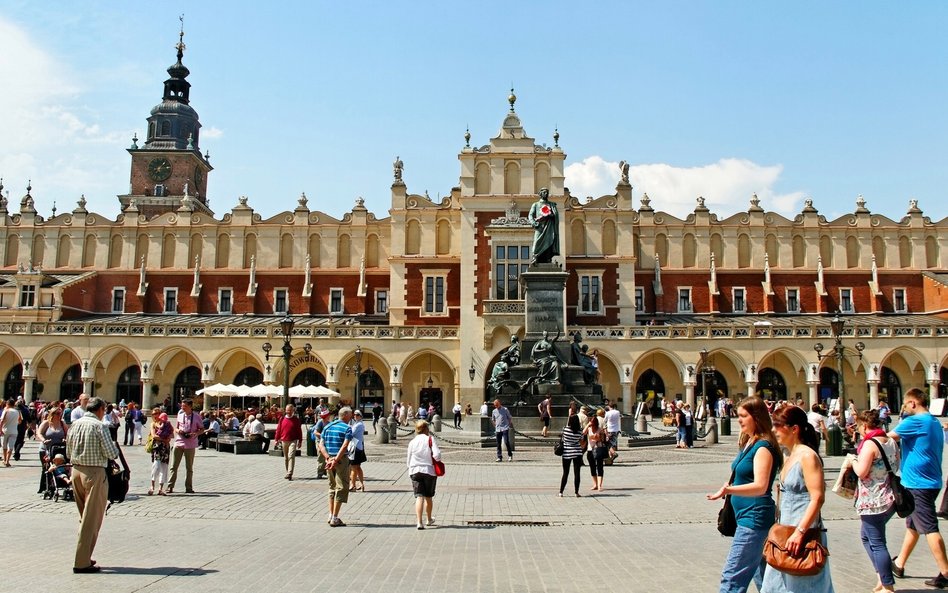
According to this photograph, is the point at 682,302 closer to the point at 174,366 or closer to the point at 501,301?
the point at 501,301

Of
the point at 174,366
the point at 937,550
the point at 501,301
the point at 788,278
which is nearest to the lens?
the point at 937,550

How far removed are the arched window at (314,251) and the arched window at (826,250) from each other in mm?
35323

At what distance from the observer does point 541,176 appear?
49062 millimetres

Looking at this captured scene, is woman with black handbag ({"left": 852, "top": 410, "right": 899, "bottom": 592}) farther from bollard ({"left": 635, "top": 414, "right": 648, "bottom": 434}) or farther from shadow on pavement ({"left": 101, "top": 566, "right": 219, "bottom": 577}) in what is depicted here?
bollard ({"left": 635, "top": 414, "right": 648, "bottom": 434})

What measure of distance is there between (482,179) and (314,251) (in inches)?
545

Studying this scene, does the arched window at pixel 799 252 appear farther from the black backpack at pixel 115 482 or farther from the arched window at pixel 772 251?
the black backpack at pixel 115 482

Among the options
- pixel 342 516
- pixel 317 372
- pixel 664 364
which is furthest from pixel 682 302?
pixel 342 516

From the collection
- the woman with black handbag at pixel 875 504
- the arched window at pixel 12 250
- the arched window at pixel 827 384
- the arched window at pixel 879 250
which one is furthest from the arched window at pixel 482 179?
the woman with black handbag at pixel 875 504

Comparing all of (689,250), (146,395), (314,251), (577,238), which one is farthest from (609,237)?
(146,395)

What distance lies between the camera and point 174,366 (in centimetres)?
4978

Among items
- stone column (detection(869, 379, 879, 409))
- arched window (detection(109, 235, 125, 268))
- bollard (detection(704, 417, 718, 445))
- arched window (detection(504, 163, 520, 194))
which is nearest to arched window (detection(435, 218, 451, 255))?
arched window (detection(504, 163, 520, 194))

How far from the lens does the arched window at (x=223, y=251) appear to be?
5491 cm

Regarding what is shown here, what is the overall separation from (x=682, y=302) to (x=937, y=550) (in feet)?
156

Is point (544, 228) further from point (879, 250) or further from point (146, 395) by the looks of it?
point (879, 250)
